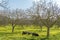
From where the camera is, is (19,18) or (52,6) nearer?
(52,6)

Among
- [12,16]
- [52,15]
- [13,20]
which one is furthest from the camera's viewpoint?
[12,16]

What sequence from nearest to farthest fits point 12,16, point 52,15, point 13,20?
point 52,15, point 13,20, point 12,16

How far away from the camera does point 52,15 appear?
38.1m

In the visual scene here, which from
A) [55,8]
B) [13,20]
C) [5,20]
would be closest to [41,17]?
[55,8]

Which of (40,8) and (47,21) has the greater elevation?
(40,8)

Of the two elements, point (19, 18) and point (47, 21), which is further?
point (19, 18)

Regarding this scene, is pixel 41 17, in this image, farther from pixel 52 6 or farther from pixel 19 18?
pixel 19 18

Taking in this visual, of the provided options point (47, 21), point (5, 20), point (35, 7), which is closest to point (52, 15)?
point (47, 21)

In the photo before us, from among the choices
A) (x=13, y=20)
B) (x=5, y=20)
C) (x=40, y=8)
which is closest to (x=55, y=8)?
(x=40, y=8)

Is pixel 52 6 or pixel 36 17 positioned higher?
pixel 52 6

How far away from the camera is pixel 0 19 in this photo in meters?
61.1

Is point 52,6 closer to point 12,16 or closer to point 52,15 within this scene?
point 52,15

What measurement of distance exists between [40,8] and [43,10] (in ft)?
3.38

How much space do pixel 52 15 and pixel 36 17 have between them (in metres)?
3.51
